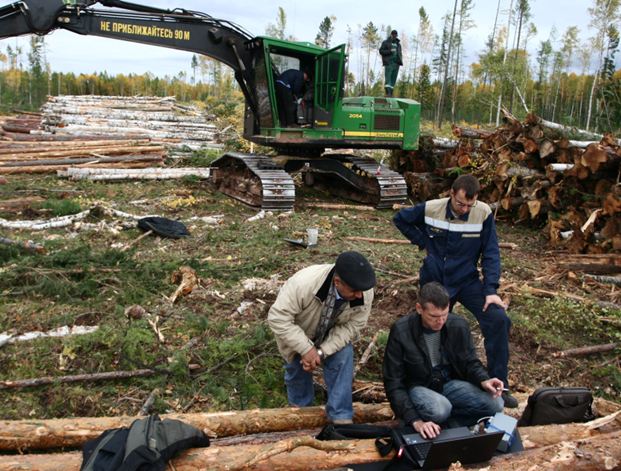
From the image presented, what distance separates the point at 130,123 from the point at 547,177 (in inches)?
645

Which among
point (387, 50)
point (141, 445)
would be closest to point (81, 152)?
point (387, 50)

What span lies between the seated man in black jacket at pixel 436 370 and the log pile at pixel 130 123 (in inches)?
561

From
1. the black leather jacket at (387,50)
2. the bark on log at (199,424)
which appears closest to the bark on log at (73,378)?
the bark on log at (199,424)

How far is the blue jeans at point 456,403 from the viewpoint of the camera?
11.8ft

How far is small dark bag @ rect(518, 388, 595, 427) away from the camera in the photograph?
3770mm

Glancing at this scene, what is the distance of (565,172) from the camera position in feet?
30.2

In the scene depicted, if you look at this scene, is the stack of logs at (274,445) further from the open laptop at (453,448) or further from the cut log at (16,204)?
the cut log at (16,204)

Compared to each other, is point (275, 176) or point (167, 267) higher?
point (275, 176)

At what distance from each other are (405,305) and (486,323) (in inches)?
70.9

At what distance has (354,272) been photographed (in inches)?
138

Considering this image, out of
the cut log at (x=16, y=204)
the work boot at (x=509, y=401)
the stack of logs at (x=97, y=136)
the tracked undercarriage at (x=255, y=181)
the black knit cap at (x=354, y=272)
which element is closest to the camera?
the black knit cap at (x=354, y=272)

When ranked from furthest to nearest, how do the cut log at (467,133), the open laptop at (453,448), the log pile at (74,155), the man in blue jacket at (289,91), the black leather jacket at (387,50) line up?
the log pile at (74,155) → the black leather jacket at (387,50) → the cut log at (467,133) → the man in blue jacket at (289,91) → the open laptop at (453,448)

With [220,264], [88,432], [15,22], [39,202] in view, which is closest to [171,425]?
[88,432]

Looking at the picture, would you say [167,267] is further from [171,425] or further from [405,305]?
[171,425]
